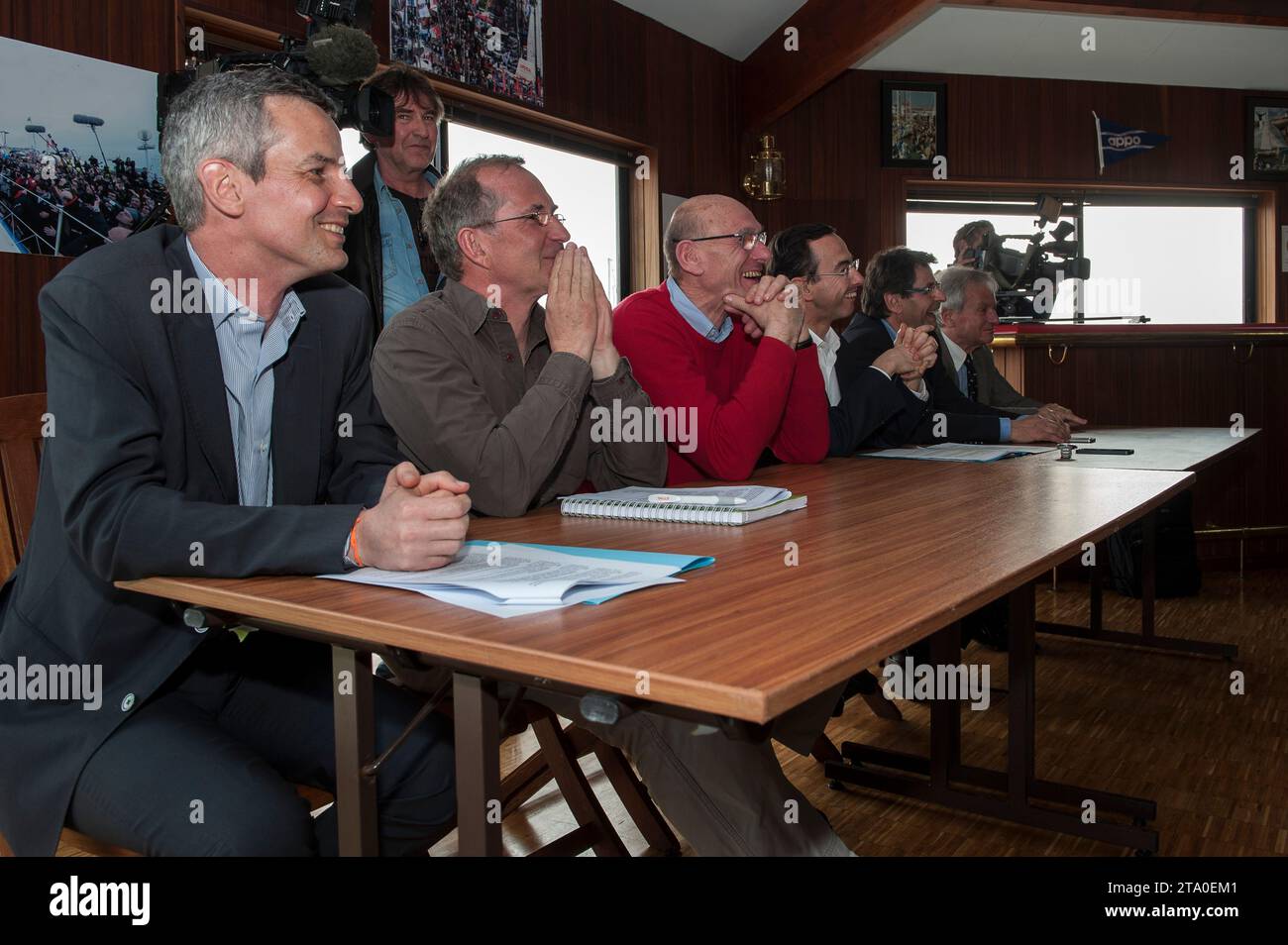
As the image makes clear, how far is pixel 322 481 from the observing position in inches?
58.8

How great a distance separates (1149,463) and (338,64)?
1.93 meters

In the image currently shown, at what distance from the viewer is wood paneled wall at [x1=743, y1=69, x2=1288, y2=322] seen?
650cm

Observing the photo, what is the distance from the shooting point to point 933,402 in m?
3.33

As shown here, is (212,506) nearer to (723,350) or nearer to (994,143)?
(723,350)

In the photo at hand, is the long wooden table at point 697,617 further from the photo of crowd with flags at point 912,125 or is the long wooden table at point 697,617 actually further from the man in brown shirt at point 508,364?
the photo of crowd with flags at point 912,125

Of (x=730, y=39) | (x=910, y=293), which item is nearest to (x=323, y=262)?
(x=910, y=293)

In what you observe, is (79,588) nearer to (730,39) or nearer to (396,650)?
(396,650)

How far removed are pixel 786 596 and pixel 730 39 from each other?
5531 millimetres

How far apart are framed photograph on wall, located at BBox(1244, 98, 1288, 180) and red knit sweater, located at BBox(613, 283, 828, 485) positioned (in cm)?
610

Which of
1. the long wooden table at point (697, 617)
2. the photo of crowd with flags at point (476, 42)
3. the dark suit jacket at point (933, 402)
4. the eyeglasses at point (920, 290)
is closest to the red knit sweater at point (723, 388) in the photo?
the long wooden table at point (697, 617)

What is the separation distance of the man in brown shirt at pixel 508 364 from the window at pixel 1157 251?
17.8 feet

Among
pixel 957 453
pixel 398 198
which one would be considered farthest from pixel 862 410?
pixel 398 198

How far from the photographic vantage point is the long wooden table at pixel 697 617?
794 millimetres
